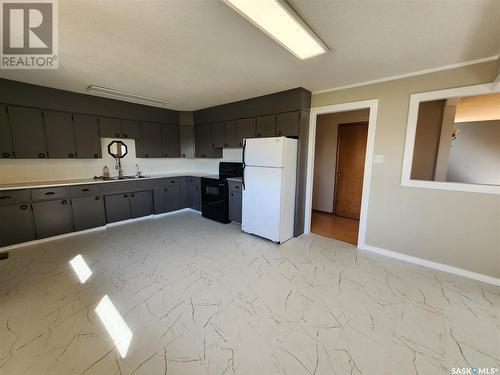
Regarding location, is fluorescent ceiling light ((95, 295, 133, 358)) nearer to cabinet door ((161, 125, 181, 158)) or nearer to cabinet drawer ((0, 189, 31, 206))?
cabinet drawer ((0, 189, 31, 206))

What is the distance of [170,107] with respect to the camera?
486 cm

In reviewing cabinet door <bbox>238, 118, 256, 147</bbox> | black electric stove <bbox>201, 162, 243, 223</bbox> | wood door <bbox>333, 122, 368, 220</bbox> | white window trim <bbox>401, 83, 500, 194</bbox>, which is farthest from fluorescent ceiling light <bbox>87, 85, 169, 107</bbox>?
white window trim <bbox>401, 83, 500, 194</bbox>

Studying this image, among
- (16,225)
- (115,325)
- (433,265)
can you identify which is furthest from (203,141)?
(433,265)

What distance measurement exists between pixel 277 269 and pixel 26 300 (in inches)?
104

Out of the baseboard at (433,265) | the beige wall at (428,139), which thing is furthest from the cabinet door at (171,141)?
the beige wall at (428,139)

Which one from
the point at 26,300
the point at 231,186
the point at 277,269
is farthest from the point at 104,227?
the point at 277,269

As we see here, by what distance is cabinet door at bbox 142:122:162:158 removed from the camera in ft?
15.4

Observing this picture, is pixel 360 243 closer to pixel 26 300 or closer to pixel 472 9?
pixel 472 9

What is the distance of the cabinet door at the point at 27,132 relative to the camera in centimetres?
319

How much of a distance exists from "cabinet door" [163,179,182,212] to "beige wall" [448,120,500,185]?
5.16 metres

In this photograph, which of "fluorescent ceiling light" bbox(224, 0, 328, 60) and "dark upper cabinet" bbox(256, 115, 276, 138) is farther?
"dark upper cabinet" bbox(256, 115, 276, 138)

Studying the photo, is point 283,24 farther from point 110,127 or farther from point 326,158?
point 110,127

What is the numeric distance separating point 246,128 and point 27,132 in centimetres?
356

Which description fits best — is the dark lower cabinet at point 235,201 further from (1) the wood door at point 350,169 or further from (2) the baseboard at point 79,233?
(1) the wood door at point 350,169
